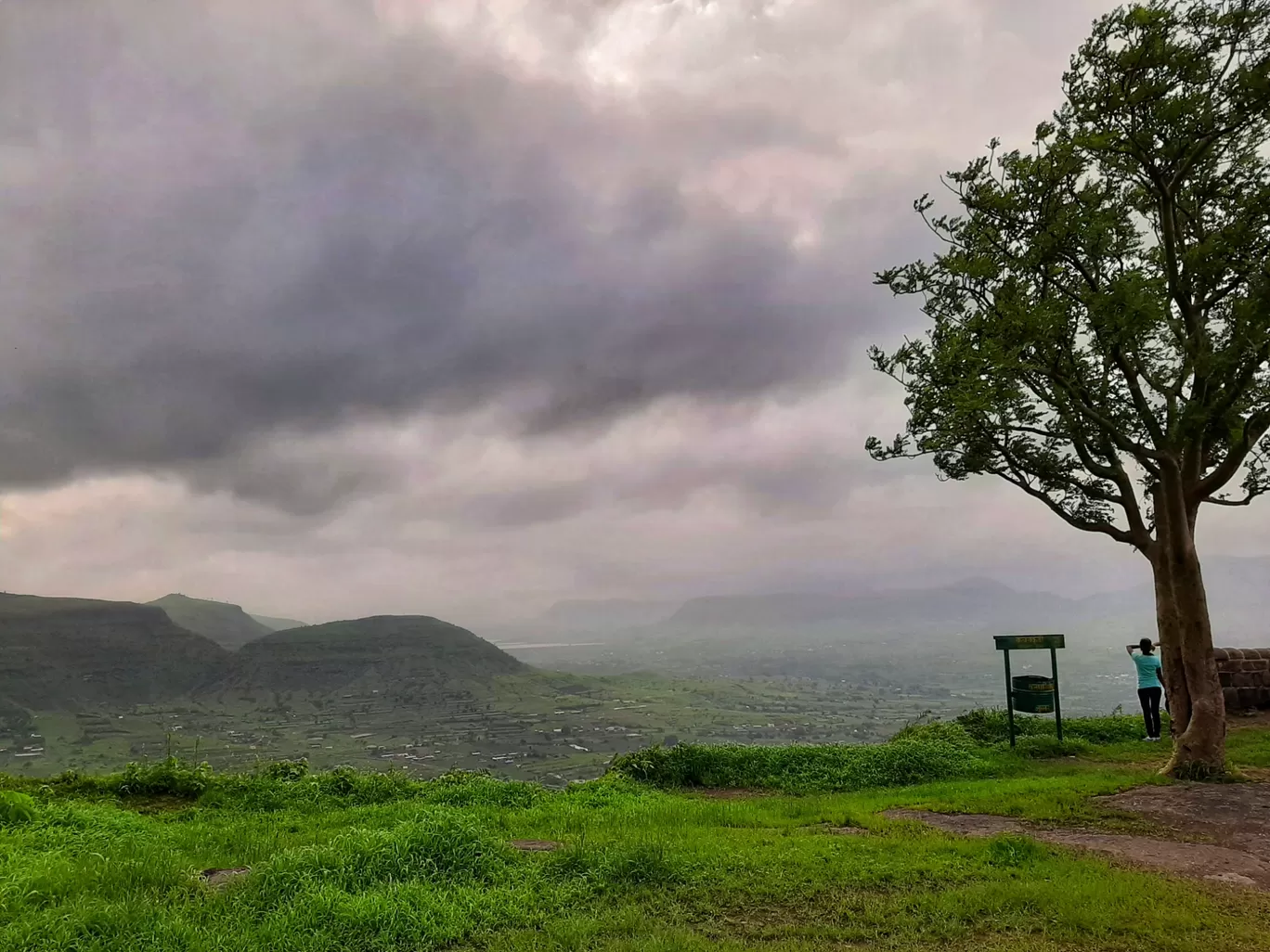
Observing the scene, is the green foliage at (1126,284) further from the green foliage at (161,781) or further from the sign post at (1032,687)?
the green foliage at (161,781)

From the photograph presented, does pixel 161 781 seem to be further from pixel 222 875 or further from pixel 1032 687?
pixel 1032 687

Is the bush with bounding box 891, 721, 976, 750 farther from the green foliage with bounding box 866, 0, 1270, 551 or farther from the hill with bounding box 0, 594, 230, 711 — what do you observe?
the hill with bounding box 0, 594, 230, 711

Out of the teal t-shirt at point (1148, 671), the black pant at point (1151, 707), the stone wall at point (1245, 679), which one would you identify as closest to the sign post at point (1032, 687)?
the teal t-shirt at point (1148, 671)

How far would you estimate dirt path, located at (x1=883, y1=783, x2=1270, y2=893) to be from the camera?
891 cm

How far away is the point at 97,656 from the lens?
164 m

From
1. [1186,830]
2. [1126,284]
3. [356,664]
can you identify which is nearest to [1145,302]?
[1126,284]

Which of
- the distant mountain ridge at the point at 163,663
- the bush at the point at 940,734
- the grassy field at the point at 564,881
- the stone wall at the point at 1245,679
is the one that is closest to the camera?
the grassy field at the point at 564,881

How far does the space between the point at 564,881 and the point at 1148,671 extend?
19702 mm

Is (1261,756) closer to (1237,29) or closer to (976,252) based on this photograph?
(976,252)

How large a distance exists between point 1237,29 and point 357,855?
21012mm

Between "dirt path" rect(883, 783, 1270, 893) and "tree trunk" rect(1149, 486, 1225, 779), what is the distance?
3.29 feet

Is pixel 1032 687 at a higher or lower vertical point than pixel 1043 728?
higher

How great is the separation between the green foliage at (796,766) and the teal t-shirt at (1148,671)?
646 cm

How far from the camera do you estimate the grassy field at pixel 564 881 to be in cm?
654
